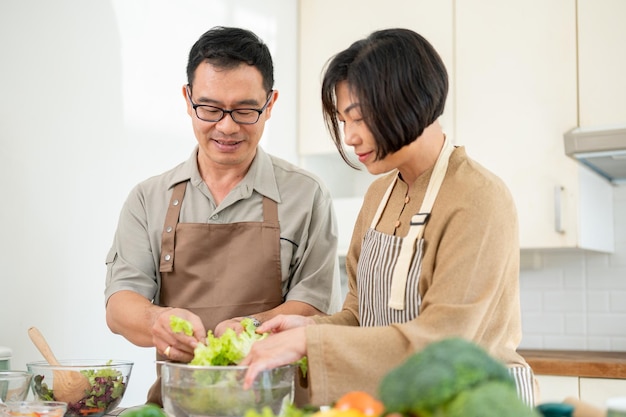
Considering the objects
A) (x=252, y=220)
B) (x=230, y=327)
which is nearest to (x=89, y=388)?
(x=230, y=327)

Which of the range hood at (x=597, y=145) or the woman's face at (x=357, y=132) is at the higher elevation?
the range hood at (x=597, y=145)

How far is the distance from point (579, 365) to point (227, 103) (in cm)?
189

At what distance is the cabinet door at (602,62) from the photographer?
127 inches

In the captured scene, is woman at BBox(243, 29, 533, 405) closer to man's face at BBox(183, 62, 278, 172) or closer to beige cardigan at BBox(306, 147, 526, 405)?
beige cardigan at BBox(306, 147, 526, 405)

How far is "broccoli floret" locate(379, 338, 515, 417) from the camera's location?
2.99ft

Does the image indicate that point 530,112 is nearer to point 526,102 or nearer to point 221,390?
point 526,102

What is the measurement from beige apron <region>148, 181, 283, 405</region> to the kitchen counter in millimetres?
1482

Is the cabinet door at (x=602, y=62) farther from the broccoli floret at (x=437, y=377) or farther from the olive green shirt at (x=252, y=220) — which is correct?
the broccoli floret at (x=437, y=377)

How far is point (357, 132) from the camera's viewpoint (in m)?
1.59

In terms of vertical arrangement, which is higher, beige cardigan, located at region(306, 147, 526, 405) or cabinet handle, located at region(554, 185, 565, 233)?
cabinet handle, located at region(554, 185, 565, 233)

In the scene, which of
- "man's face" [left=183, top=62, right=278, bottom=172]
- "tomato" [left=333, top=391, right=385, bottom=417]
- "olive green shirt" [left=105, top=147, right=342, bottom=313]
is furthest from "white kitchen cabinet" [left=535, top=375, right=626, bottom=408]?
"tomato" [left=333, top=391, right=385, bottom=417]

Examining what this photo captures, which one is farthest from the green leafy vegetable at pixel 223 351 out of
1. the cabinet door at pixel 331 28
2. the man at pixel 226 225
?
the cabinet door at pixel 331 28

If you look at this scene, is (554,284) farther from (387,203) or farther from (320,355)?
(320,355)

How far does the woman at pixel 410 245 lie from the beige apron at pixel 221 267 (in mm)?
398
